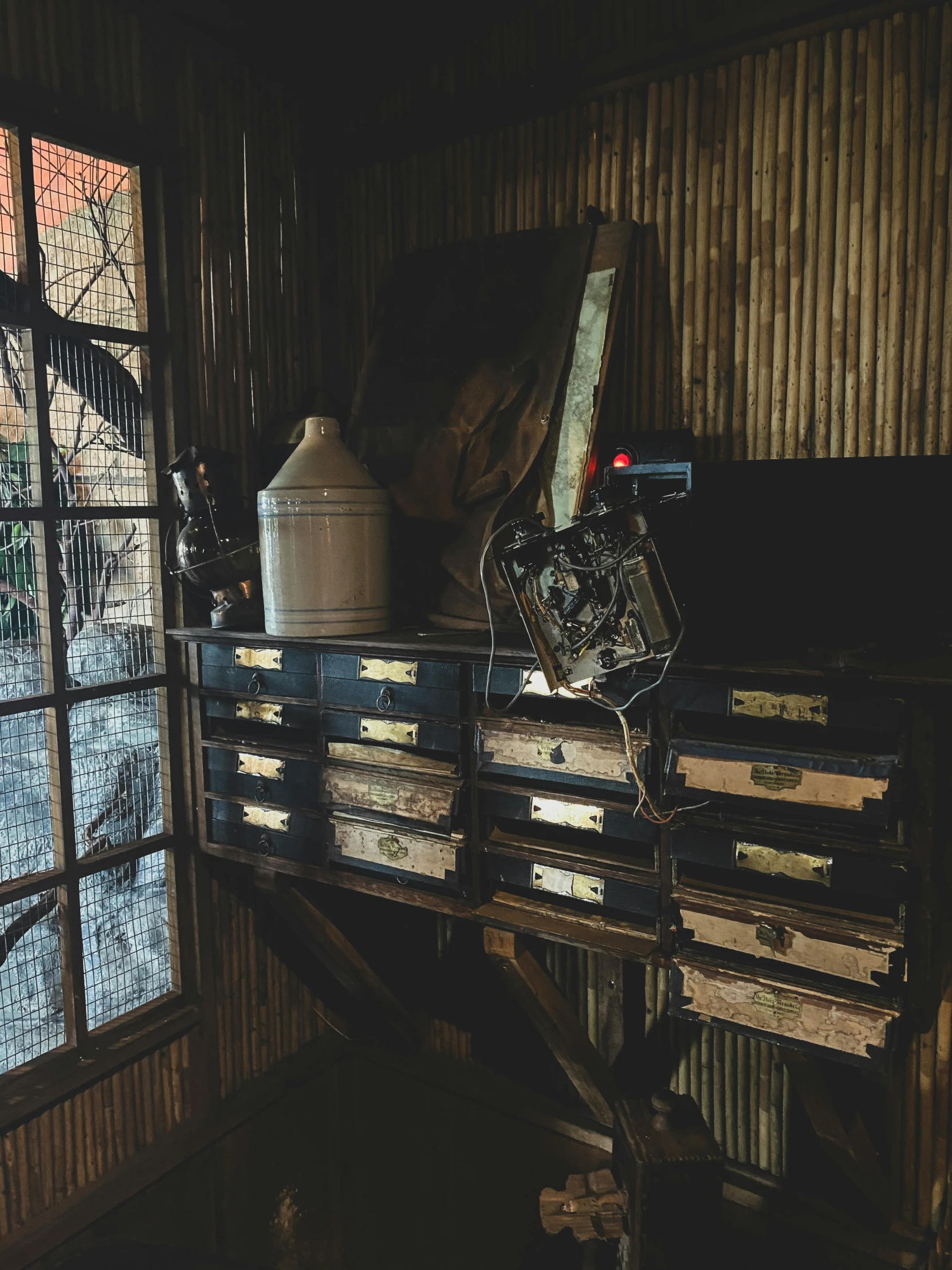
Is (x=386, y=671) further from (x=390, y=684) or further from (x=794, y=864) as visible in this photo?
(x=794, y=864)

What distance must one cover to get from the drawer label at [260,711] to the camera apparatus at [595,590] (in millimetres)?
1059

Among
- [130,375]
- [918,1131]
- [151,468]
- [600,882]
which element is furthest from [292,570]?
[918,1131]

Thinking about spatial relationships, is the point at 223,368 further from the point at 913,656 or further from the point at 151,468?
the point at 913,656

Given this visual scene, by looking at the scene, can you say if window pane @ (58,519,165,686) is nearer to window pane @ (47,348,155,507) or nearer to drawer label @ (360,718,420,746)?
window pane @ (47,348,155,507)

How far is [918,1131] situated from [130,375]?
350cm

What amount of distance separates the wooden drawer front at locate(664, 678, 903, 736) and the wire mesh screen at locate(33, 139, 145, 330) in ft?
7.43

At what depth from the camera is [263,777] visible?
114 inches

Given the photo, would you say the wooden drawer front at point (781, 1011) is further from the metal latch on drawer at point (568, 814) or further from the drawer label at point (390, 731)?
the drawer label at point (390, 731)

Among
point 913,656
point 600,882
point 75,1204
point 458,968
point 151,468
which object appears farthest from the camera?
point 458,968

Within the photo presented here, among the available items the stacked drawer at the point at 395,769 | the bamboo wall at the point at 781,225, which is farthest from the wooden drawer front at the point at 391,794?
the bamboo wall at the point at 781,225

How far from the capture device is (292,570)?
269cm

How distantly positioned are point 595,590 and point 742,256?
1.39 meters

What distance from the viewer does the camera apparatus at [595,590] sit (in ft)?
6.46

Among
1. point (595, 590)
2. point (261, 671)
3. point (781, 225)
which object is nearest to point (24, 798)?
point (261, 671)
